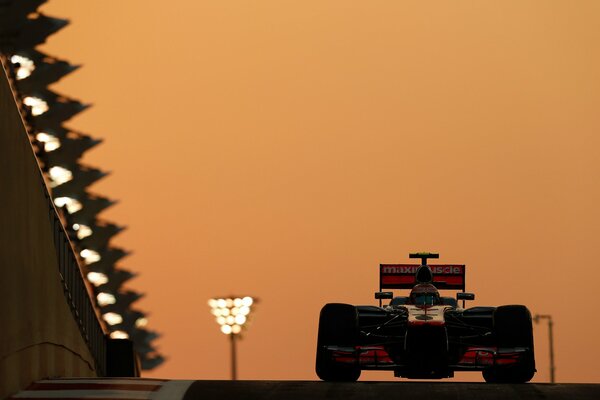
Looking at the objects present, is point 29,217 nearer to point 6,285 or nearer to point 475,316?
point 6,285

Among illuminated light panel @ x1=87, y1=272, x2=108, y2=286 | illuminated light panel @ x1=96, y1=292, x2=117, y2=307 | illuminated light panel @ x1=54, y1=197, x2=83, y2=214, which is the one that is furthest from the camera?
illuminated light panel @ x1=96, y1=292, x2=117, y2=307

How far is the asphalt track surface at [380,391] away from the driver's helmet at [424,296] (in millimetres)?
4849

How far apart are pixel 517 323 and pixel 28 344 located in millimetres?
7485

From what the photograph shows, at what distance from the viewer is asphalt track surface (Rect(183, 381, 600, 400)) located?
18.4 m

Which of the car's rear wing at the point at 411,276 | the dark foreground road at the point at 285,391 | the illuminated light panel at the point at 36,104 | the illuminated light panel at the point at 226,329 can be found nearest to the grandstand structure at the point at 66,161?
the illuminated light panel at the point at 36,104

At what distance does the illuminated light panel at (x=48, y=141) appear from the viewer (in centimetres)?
10062

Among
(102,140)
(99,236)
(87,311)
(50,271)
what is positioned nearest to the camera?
(50,271)

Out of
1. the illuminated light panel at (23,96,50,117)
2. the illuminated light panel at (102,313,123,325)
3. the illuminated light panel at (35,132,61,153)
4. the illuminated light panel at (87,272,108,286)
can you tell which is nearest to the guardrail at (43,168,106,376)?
the illuminated light panel at (23,96,50,117)

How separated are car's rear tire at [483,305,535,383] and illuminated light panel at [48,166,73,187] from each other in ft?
269

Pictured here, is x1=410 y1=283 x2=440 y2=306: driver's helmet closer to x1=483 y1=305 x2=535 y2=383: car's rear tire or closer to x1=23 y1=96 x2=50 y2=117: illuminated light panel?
x1=483 y1=305 x2=535 y2=383: car's rear tire

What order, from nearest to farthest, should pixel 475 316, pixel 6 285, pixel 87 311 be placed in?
1. pixel 6 285
2. pixel 475 316
3. pixel 87 311

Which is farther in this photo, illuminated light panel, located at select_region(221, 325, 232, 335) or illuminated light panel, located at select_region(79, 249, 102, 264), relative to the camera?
illuminated light panel, located at select_region(79, 249, 102, 264)

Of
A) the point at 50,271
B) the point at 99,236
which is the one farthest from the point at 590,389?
the point at 99,236

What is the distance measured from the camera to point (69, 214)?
368 feet
